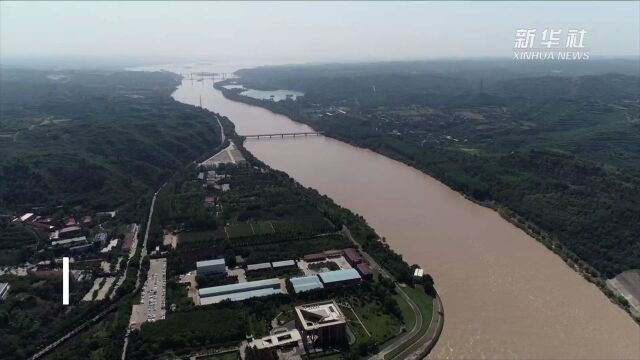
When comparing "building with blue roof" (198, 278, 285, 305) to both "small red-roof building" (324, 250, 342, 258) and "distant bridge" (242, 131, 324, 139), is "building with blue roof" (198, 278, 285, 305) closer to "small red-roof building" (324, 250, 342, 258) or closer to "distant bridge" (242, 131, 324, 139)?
"small red-roof building" (324, 250, 342, 258)

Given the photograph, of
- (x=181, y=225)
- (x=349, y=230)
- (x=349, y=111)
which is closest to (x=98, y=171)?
(x=181, y=225)

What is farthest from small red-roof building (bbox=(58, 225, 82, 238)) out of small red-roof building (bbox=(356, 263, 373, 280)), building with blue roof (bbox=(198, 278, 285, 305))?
small red-roof building (bbox=(356, 263, 373, 280))

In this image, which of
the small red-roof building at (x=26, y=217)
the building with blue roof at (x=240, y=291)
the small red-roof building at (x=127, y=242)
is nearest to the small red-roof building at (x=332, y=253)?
the building with blue roof at (x=240, y=291)

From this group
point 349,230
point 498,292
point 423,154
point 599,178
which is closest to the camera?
point 498,292

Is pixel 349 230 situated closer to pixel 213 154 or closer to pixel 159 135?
pixel 213 154

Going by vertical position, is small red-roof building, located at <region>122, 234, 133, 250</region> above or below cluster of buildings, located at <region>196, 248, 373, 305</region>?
below
